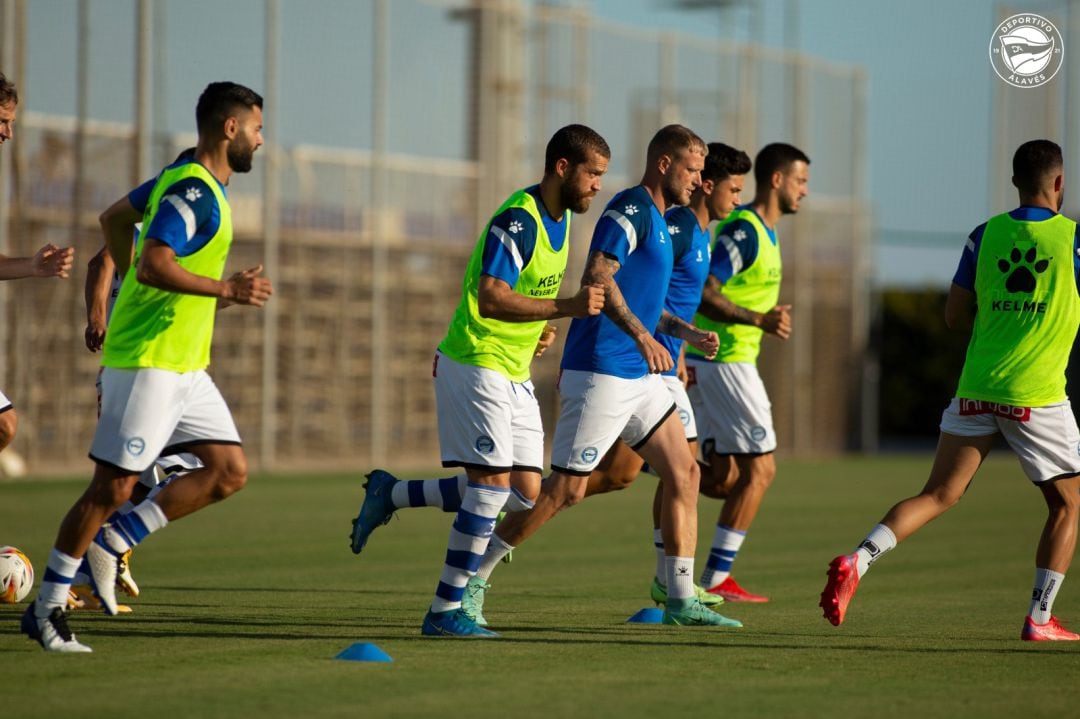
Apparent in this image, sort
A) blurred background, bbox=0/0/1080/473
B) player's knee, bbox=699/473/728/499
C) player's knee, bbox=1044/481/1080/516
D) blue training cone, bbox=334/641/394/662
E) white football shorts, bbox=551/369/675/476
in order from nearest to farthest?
blue training cone, bbox=334/641/394/662 < player's knee, bbox=1044/481/1080/516 < white football shorts, bbox=551/369/675/476 < player's knee, bbox=699/473/728/499 < blurred background, bbox=0/0/1080/473

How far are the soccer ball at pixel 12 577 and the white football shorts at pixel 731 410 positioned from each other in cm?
434

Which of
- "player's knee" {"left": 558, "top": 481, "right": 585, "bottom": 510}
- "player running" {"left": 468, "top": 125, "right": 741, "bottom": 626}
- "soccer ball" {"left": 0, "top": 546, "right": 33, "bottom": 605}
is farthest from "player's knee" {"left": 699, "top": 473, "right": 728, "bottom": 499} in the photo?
"soccer ball" {"left": 0, "top": 546, "right": 33, "bottom": 605}

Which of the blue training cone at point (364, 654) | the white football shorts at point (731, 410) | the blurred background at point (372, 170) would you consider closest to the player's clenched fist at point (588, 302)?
the blue training cone at point (364, 654)

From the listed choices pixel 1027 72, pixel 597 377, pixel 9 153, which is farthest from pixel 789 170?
pixel 1027 72

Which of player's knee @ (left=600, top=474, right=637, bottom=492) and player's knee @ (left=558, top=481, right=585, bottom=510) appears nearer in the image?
player's knee @ (left=558, top=481, right=585, bottom=510)

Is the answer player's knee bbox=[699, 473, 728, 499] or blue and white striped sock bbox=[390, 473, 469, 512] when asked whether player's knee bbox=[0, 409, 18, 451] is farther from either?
player's knee bbox=[699, 473, 728, 499]

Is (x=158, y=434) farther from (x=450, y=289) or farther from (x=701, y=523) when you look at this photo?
(x=450, y=289)

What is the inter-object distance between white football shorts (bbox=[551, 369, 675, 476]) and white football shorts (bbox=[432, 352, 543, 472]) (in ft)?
1.38

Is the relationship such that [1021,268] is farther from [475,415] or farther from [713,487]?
[713,487]

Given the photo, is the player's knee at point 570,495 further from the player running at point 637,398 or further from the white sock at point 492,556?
the white sock at point 492,556

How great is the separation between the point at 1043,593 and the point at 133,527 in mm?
4465

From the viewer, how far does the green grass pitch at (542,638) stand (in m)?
6.23

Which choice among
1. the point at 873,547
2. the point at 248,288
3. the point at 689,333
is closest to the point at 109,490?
the point at 248,288

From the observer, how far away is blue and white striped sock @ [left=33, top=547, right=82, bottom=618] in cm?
714
